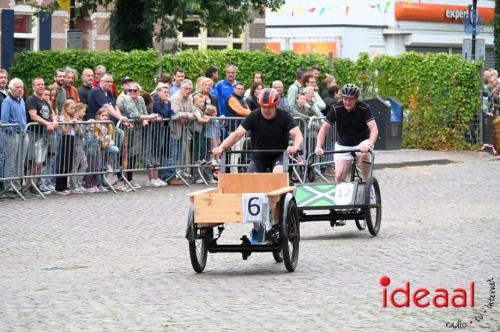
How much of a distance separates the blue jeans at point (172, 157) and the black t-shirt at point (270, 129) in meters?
9.40

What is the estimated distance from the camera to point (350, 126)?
18047mm

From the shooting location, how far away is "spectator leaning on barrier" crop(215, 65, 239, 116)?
86.4ft

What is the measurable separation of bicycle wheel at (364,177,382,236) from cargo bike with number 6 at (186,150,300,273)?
2.97 m

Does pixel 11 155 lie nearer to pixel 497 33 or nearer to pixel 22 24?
pixel 22 24

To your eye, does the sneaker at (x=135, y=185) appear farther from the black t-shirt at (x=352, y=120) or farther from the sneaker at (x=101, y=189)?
the black t-shirt at (x=352, y=120)

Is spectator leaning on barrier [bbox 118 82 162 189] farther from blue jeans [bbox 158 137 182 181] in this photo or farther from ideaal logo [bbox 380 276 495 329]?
ideaal logo [bbox 380 276 495 329]

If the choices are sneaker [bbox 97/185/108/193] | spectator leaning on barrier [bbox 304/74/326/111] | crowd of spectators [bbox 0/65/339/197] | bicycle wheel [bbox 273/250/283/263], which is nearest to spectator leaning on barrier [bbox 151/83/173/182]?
crowd of spectators [bbox 0/65/339/197]

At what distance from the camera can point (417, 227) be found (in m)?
18.1

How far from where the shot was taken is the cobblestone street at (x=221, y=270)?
421 inches

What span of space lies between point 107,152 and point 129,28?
346 inches

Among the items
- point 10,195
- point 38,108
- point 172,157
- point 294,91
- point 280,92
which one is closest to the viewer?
point 10,195

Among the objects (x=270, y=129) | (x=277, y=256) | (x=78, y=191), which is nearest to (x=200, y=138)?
(x=78, y=191)

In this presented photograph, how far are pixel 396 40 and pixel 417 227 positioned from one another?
38.9 m

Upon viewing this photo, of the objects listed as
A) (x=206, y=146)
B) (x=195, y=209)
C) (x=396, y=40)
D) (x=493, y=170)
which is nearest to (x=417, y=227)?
(x=195, y=209)
